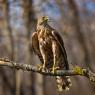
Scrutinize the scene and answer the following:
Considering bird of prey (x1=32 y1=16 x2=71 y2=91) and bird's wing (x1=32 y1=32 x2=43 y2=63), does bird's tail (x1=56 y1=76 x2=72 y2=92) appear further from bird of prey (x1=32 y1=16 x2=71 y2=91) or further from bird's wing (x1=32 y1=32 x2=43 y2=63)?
bird's wing (x1=32 y1=32 x2=43 y2=63)

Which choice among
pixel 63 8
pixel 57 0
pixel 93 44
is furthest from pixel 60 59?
pixel 93 44

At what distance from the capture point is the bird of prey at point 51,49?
28.2 ft

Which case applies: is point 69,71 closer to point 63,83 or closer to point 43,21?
point 63,83

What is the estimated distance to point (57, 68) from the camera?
845 centimetres

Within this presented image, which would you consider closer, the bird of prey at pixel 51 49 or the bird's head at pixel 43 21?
the bird of prey at pixel 51 49

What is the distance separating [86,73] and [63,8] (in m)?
17.1

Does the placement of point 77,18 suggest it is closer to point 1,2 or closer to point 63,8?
point 63,8

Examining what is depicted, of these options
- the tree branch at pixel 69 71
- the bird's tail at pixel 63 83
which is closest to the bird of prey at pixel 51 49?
the bird's tail at pixel 63 83

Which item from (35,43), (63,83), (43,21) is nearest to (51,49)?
(35,43)

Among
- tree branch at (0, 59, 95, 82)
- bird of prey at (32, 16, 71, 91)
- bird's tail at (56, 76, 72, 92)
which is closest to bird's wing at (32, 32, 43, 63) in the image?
bird of prey at (32, 16, 71, 91)

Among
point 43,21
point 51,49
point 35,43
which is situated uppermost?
point 43,21

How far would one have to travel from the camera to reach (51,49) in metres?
8.66

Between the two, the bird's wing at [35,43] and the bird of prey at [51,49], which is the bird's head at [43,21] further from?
the bird's wing at [35,43]

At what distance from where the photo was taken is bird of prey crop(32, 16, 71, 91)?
28.2ft
